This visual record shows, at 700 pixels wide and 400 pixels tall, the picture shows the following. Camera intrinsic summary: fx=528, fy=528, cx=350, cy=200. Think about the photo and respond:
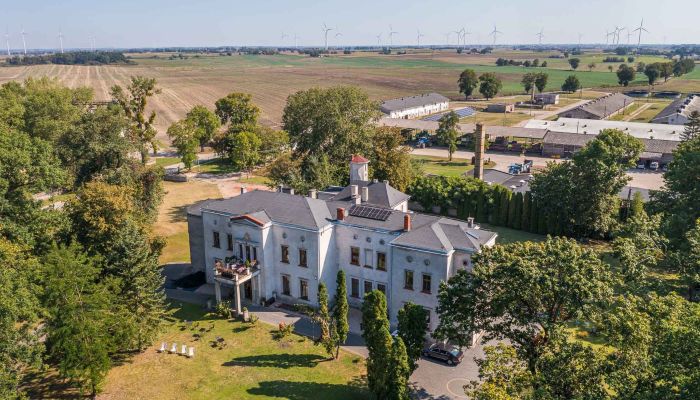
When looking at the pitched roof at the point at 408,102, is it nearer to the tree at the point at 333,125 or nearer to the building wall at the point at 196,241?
the tree at the point at 333,125

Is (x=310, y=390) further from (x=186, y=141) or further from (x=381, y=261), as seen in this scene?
(x=186, y=141)

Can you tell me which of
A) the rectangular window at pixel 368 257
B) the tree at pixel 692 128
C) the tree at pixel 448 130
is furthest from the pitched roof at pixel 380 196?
the tree at pixel 692 128

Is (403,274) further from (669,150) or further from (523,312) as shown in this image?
(669,150)

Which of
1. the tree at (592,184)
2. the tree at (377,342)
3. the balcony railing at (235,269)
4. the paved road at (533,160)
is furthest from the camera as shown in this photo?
the paved road at (533,160)

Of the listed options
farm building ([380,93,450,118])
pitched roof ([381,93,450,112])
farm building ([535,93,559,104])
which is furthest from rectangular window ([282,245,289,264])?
farm building ([535,93,559,104])

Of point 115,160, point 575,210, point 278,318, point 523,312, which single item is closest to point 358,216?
point 278,318

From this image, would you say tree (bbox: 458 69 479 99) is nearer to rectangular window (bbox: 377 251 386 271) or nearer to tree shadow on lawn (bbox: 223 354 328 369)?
rectangular window (bbox: 377 251 386 271)
